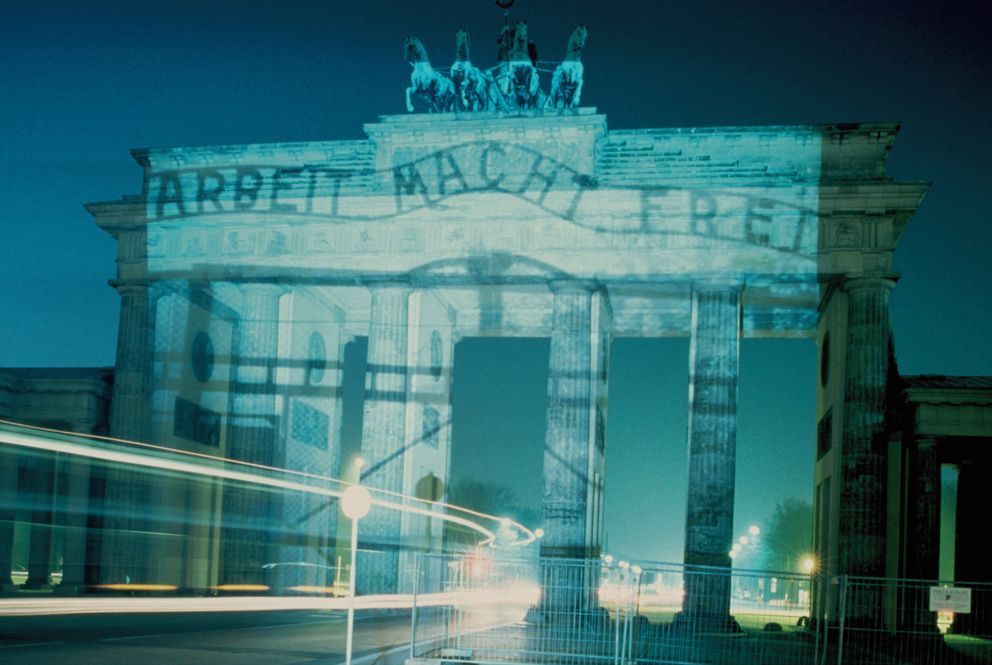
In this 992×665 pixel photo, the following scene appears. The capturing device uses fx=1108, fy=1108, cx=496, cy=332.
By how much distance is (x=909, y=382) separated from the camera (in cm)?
3494

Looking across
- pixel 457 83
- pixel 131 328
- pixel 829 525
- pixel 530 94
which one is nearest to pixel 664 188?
pixel 530 94

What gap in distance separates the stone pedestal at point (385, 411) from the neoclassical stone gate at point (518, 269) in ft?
0.26

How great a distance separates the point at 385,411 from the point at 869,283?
638 inches

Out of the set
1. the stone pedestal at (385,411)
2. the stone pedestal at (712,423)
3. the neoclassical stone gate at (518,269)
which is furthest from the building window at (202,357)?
the stone pedestal at (712,423)

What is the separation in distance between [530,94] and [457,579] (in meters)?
23.6

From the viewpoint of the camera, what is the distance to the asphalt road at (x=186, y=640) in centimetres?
1580

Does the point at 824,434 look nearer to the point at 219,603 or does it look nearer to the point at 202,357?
the point at 202,357

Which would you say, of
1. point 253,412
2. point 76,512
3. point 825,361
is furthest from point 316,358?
point 825,361

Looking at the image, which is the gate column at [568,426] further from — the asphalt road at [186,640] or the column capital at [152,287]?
the column capital at [152,287]

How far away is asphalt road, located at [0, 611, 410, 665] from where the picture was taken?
15797 millimetres

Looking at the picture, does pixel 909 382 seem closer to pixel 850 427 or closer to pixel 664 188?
pixel 850 427

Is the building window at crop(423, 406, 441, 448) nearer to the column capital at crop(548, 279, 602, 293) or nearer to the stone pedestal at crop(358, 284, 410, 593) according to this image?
the stone pedestal at crop(358, 284, 410, 593)

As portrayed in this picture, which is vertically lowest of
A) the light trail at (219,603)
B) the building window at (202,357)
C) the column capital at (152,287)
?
the light trail at (219,603)

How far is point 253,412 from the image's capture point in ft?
128
